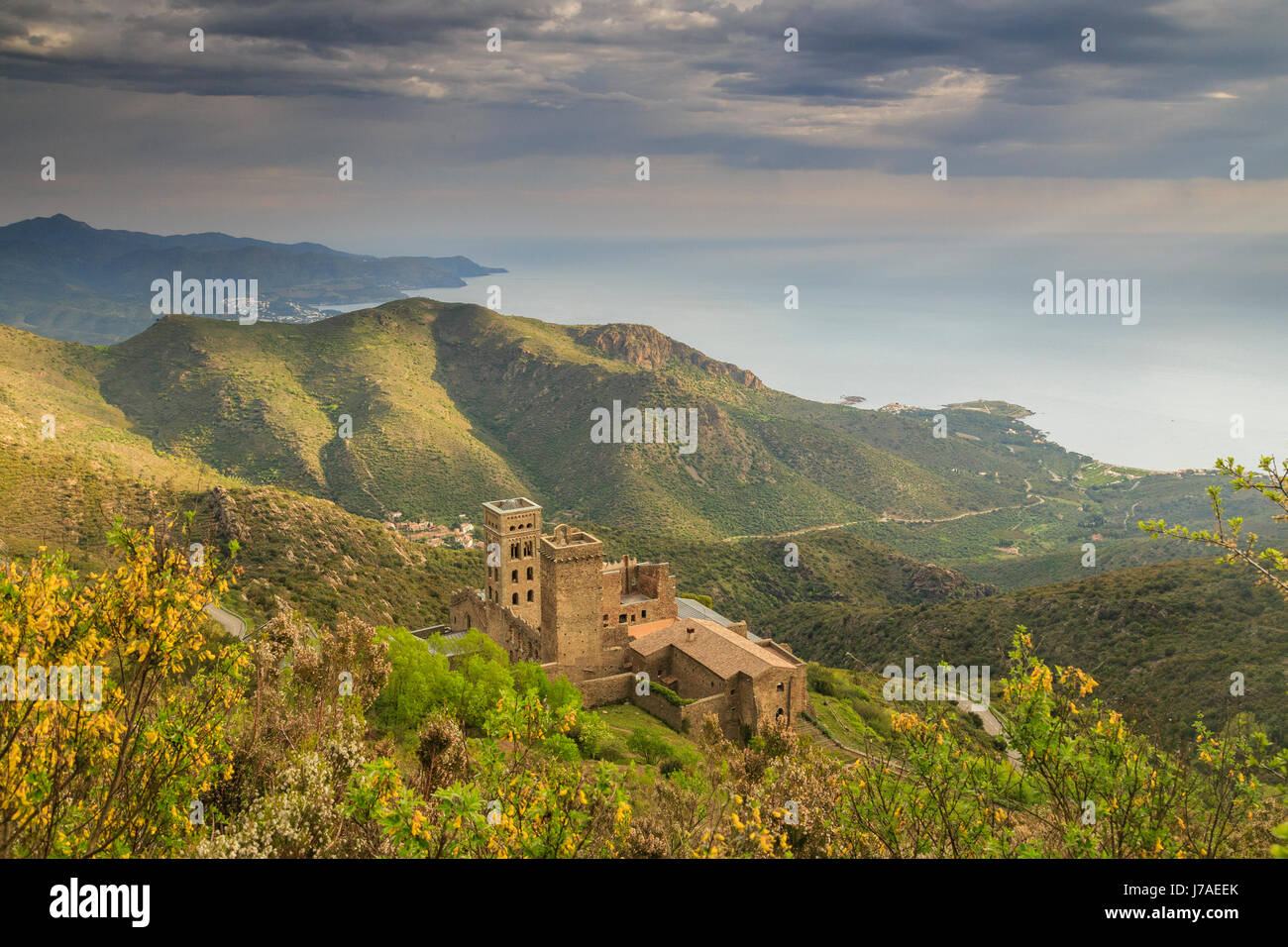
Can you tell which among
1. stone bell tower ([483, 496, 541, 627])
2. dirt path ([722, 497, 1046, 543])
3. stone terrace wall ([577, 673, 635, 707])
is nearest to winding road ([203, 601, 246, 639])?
stone bell tower ([483, 496, 541, 627])

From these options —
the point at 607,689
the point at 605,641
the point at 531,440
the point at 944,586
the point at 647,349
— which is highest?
the point at 647,349

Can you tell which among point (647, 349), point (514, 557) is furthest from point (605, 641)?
point (647, 349)

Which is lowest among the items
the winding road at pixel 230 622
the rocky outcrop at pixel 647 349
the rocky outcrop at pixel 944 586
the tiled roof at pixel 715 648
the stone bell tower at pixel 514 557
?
the rocky outcrop at pixel 944 586

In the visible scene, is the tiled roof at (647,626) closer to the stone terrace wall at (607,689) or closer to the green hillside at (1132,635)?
the stone terrace wall at (607,689)

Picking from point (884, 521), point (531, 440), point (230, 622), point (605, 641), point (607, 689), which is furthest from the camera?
point (531, 440)

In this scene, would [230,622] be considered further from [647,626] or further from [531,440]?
Result: [531,440]

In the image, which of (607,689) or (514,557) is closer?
(607,689)

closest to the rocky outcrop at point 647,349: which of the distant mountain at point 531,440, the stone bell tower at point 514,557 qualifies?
the distant mountain at point 531,440

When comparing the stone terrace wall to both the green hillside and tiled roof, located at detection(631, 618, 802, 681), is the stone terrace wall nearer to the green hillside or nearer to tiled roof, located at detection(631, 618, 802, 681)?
tiled roof, located at detection(631, 618, 802, 681)

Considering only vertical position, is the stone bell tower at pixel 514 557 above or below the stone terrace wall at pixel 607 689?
above
